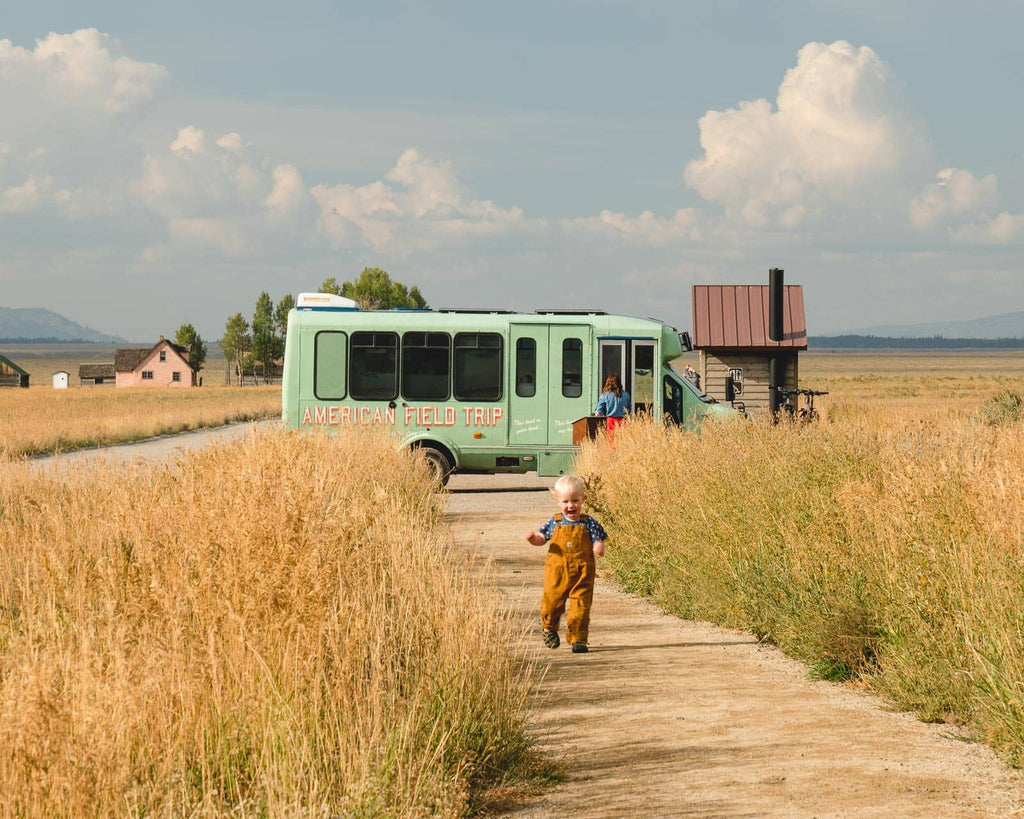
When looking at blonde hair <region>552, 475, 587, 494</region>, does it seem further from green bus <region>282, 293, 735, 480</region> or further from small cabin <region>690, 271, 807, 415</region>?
small cabin <region>690, 271, 807, 415</region>

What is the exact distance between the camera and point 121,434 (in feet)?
122

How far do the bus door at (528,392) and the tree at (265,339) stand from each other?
4237 inches

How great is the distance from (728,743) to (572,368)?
14112 mm

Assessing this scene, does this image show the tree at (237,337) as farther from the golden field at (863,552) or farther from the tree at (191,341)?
the golden field at (863,552)

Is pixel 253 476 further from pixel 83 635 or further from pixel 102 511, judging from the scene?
pixel 102 511

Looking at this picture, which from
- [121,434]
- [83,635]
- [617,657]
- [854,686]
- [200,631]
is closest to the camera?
[83,635]

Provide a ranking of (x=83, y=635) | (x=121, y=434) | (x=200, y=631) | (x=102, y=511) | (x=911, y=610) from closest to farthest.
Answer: (x=83, y=635) → (x=200, y=631) → (x=911, y=610) → (x=102, y=511) → (x=121, y=434)

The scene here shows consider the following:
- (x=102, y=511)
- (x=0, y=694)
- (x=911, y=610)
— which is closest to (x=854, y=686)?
(x=911, y=610)

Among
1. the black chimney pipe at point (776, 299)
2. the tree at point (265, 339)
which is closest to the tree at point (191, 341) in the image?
the tree at point (265, 339)

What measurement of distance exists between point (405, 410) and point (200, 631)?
14.3 meters

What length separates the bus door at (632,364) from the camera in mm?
19750

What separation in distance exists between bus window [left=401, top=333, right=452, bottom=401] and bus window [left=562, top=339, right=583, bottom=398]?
1.87 m

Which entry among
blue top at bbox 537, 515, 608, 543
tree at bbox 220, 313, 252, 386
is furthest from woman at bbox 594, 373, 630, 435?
tree at bbox 220, 313, 252, 386

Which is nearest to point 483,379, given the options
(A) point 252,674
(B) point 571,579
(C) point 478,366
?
(C) point 478,366
